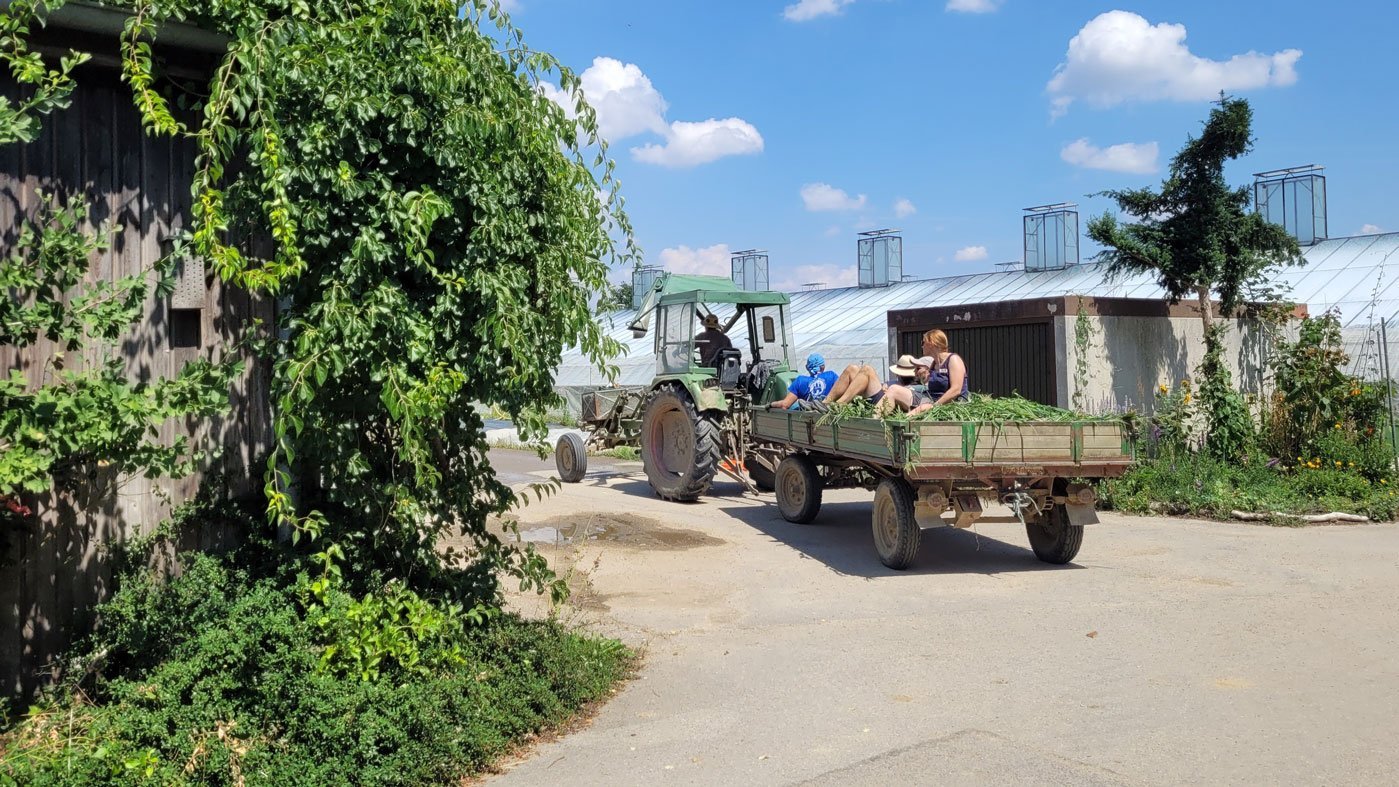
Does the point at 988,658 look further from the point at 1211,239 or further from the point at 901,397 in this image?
the point at 1211,239

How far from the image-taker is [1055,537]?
372 inches

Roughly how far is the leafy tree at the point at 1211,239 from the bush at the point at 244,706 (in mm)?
11219

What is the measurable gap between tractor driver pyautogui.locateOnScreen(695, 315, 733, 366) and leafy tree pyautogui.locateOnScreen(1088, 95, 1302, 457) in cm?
503

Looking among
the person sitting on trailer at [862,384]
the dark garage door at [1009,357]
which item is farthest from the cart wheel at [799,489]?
the dark garage door at [1009,357]

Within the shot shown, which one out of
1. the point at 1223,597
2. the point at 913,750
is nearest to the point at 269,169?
the point at 913,750

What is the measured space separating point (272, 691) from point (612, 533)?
648 cm

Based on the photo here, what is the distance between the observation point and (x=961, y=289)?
2903 centimetres

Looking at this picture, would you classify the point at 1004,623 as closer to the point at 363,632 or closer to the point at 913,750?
the point at 913,750

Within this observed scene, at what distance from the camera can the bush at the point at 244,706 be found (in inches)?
173

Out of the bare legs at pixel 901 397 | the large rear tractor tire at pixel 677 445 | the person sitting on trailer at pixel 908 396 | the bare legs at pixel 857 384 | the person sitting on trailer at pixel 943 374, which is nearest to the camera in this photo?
the person sitting on trailer at pixel 908 396

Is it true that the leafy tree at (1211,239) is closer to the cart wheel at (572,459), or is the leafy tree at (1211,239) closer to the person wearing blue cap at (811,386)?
the person wearing blue cap at (811,386)

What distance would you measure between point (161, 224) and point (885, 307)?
25132mm

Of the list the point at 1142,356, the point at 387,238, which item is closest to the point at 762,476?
the point at 1142,356

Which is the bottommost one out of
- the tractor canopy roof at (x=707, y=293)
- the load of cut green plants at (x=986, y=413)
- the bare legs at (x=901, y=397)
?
the load of cut green plants at (x=986, y=413)
